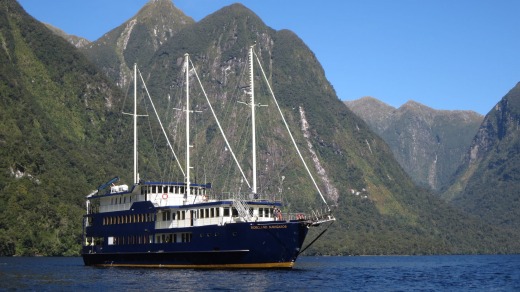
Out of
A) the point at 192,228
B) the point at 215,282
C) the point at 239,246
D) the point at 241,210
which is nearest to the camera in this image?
the point at 215,282

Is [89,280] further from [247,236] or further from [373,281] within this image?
[373,281]

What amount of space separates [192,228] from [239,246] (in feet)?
21.7

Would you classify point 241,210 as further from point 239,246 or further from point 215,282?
point 215,282

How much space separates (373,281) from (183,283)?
23623mm

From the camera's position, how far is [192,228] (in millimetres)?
82750

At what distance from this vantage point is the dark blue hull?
77.8 metres

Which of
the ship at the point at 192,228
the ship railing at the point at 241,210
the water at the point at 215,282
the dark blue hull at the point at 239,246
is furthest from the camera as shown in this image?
the ship railing at the point at 241,210

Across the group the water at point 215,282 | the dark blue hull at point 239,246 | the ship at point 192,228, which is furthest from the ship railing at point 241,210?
the water at point 215,282

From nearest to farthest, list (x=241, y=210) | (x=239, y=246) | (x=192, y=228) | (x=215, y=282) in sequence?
(x=215, y=282) → (x=239, y=246) → (x=241, y=210) → (x=192, y=228)

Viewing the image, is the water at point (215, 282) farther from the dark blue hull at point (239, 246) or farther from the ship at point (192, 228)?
the ship at point (192, 228)

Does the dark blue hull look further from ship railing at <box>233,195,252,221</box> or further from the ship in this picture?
ship railing at <box>233,195,252,221</box>

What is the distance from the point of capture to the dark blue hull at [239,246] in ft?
255

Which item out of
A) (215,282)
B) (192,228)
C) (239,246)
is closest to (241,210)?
(239,246)

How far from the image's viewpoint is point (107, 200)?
318 feet
